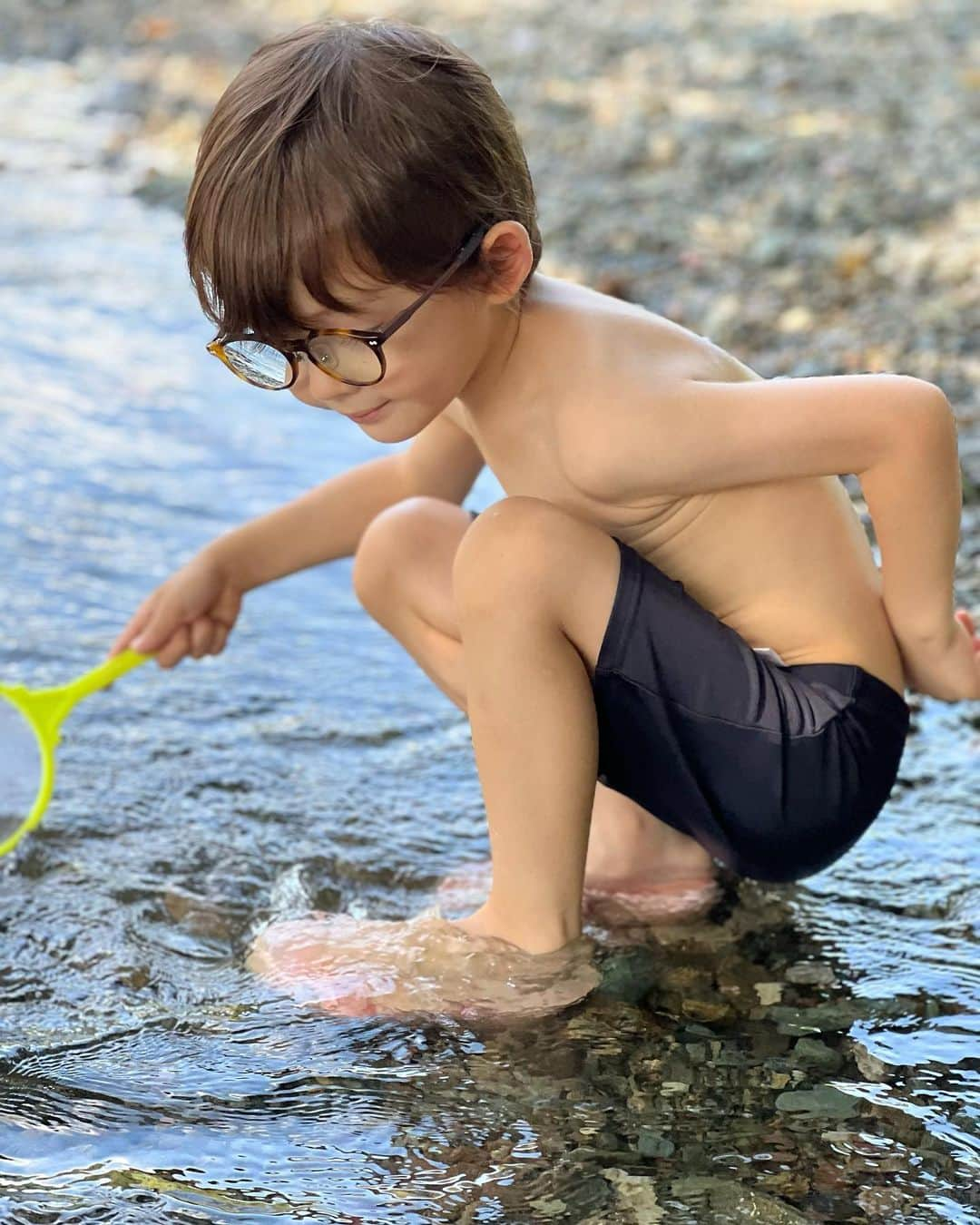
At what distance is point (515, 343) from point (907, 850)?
0.84 metres

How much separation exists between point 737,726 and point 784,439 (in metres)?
0.30

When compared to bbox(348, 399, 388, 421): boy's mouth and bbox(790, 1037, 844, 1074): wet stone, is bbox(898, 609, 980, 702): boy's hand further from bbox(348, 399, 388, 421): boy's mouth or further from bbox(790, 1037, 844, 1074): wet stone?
bbox(348, 399, 388, 421): boy's mouth

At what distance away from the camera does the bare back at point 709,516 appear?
65.7 inches

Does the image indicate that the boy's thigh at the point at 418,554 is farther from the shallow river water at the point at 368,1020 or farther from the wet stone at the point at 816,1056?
the wet stone at the point at 816,1056

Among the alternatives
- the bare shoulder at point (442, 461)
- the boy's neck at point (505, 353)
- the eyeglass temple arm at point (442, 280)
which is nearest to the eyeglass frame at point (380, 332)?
the eyeglass temple arm at point (442, 280)

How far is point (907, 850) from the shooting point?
6.77ft

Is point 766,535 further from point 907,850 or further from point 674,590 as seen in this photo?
point 907,850

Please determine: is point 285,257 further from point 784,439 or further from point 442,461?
point 442,461

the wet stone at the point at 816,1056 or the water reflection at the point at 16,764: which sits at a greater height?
the water reflection at the point at 16,764

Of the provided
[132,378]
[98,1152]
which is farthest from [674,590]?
[132,378]

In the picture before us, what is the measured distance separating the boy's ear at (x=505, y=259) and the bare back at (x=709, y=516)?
0.07 m

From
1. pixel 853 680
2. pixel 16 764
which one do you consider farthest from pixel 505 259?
pixel 16 764

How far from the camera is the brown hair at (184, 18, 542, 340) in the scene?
147 centimetres

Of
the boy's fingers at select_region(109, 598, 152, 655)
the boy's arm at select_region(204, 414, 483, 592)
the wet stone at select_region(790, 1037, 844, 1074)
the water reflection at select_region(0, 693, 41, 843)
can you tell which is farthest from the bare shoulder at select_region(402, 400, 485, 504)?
the wet stone at select_region(790, 1037, 844, 1074)
